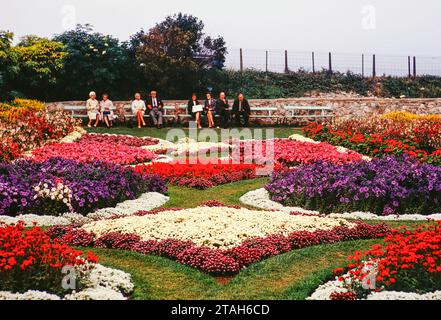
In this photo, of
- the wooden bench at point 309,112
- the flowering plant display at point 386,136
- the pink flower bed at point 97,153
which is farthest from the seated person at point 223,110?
the pink flower bed at point 97,153

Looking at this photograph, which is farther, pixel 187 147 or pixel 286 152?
pixel 187 147

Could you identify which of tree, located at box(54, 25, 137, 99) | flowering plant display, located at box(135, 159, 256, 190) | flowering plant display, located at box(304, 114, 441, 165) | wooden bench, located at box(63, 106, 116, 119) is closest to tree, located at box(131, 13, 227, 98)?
tree, located at box(54, 25, 137, 99)

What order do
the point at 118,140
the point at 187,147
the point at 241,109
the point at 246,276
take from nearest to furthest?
1. the point at 246,276
2. the point at 187,147
3. the point at 118,140
4. the point at 241,109

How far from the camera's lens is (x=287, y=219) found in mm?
9836

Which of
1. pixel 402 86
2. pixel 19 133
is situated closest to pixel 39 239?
pixel 19 133

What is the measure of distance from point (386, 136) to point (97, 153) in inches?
326

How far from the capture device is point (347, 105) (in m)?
27.0

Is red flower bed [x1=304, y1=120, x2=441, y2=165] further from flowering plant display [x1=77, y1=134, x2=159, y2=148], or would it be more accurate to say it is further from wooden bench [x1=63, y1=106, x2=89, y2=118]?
wooden bench [x1=63, y1=106, x2=89, y2=118]

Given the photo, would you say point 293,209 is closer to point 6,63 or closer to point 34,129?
point 34,129

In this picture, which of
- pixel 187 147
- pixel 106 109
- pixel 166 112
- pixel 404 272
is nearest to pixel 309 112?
pixel 166 112

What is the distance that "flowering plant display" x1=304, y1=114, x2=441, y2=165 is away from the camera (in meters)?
17.4

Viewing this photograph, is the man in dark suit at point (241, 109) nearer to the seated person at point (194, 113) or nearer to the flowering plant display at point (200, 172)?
the seated person at point (194, 113)

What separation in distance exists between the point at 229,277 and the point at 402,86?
31.2 m
